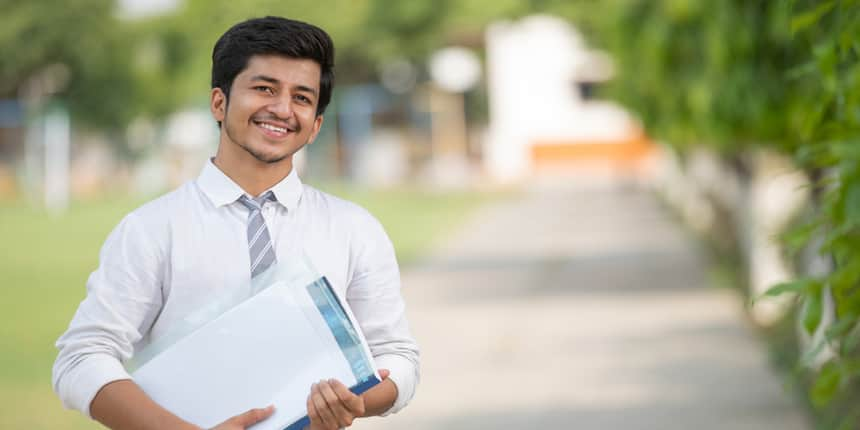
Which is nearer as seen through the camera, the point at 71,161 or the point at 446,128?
the point at 71,161

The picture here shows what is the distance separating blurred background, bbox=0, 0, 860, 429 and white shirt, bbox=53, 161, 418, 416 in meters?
0.72

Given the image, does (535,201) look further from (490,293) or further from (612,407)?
(612,407)

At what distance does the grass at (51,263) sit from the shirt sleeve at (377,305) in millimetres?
5671

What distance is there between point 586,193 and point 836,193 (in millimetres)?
35847

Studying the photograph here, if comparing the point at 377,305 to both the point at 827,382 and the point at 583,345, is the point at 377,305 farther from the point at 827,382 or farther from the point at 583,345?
the point at 583,345

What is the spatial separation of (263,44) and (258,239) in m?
0.31

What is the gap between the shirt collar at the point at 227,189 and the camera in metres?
2.21

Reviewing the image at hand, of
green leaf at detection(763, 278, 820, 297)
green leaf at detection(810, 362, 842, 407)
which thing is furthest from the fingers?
green leaf at detection(810, 362, 842, 407)

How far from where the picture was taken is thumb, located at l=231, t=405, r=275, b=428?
2.08 m

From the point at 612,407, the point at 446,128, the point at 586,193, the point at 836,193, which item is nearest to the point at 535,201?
the point at 586,193

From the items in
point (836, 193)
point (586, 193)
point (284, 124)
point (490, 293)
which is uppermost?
point (284, 124)

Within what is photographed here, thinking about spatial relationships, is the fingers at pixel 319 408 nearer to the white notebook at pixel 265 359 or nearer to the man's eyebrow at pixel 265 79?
the white notebook at pixel 265 359

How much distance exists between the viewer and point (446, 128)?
4669 centimetres

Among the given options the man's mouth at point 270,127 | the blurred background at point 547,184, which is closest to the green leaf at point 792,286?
the blurred background at point 547,184
